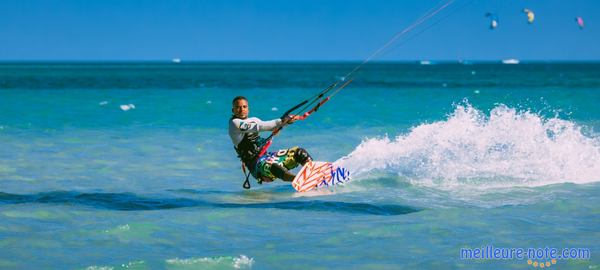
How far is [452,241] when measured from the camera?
775cm

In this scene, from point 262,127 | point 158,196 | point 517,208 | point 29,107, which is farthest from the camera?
point 29,107

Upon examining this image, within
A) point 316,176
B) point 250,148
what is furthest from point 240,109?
point 316,176

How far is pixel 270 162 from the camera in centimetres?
1044

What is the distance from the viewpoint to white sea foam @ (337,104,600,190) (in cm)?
1163

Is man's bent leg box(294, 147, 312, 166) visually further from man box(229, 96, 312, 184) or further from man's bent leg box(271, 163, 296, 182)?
man's bent leg box(271, 163, 296, 182)

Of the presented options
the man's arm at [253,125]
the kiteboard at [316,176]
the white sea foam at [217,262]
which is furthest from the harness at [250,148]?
the white sea foam at [217,262]

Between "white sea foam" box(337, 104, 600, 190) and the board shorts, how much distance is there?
66.1 inches

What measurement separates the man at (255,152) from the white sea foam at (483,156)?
169 cm

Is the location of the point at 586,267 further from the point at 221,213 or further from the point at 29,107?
the point at 29,107

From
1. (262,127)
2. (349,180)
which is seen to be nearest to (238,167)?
(349,180)

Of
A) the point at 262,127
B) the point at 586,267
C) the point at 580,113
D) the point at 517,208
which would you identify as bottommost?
the point at 586,267

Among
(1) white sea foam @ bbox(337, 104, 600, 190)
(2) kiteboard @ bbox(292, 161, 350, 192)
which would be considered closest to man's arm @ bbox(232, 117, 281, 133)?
(2) kiteboard @ bbox(292, 161, 350, 192)

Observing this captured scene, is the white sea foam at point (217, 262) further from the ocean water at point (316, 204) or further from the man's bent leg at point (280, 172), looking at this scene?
the man's bent leg at point (280, 172)

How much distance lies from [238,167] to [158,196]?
11.1 ft
